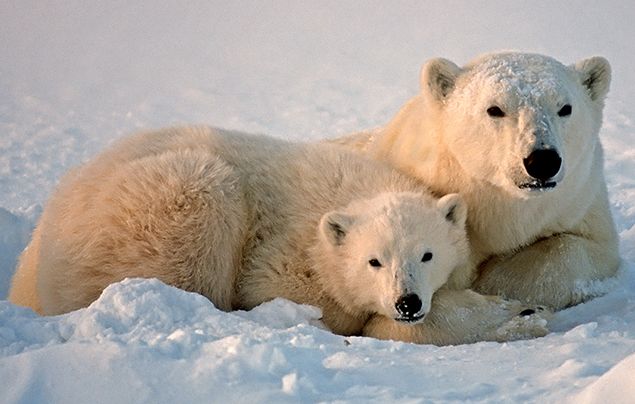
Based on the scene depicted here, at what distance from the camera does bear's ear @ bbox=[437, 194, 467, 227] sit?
504 cm

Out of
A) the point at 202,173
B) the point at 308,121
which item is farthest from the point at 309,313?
the point at 308,121

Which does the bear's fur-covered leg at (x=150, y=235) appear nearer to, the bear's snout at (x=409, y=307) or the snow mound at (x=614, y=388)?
the bear's snout at (x=409, y=307)

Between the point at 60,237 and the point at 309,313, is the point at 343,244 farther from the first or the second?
the point at 60,237

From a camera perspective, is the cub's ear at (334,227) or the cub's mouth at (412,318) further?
the cub's ear at (334,227)

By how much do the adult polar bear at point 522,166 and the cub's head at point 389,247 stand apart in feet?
0.76

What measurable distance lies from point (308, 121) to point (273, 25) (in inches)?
301

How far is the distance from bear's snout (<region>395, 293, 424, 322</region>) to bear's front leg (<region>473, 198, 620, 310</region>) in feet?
2.86

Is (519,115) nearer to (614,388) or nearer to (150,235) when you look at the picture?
(150,235)

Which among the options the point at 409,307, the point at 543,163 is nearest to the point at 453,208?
the point at 543,163

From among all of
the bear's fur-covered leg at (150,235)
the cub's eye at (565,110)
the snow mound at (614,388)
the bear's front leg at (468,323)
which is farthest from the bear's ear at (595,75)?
the snow mound at (614,388)

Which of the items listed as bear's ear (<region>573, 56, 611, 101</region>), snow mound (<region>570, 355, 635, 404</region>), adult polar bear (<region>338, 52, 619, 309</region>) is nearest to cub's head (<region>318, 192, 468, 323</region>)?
adult polar bear (<region>338, 52, 619, 309</region>)

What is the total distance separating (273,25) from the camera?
65.0 ft

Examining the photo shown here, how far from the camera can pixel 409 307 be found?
4488mm

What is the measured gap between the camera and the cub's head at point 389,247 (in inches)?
186
